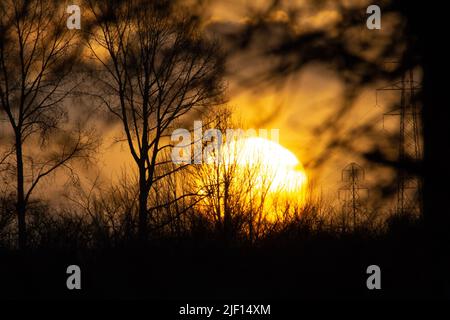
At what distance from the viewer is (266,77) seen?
4.32 meters

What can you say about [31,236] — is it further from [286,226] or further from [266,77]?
[266,77]

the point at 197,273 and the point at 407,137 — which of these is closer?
the point at 407,137

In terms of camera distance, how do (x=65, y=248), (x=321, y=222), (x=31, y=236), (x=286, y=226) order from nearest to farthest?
(x=65, y=248), (x=31, y=236), (x=321, y=222), (x=286, y=226)

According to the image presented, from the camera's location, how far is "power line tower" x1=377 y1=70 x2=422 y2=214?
4.18 metres

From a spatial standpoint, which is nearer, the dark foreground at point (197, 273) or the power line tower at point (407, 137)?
the power line tower at point (407, 137)

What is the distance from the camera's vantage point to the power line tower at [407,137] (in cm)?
418

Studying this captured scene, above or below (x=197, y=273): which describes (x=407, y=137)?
above

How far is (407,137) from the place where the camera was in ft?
14.4

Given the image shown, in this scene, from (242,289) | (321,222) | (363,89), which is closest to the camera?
(363,89)

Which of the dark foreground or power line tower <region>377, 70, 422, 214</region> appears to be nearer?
power line tower <region>377, 70, 422, 214</region>

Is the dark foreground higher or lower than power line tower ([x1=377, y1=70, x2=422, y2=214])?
lower

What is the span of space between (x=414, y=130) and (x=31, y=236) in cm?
953

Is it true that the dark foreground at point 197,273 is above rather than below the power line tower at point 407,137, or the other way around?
below

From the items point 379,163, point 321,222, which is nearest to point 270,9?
point 379,163
